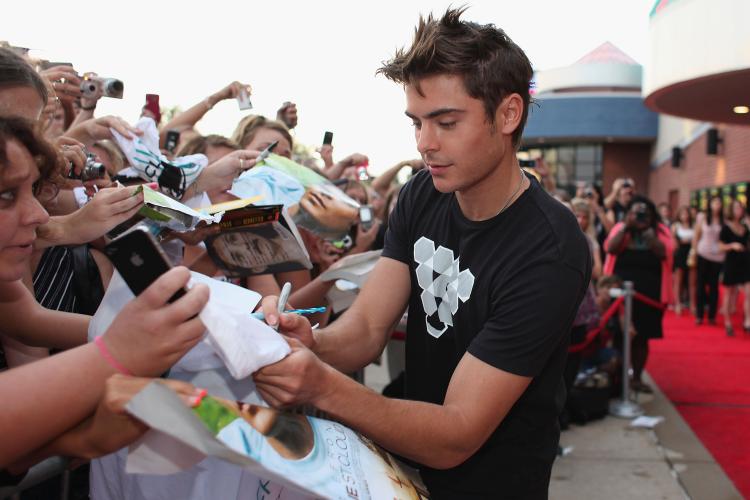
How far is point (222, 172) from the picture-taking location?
2857 millimetres

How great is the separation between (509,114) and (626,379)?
17.0 feet

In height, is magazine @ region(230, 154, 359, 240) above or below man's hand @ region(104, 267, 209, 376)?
above

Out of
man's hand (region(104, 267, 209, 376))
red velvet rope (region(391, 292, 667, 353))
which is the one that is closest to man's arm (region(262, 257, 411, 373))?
man's hand (region(104, 267, 209, 376))

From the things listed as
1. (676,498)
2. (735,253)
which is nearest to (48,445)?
(676,498)

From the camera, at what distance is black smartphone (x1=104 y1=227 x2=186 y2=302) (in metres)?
1.12

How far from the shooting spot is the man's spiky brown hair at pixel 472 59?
192 cm

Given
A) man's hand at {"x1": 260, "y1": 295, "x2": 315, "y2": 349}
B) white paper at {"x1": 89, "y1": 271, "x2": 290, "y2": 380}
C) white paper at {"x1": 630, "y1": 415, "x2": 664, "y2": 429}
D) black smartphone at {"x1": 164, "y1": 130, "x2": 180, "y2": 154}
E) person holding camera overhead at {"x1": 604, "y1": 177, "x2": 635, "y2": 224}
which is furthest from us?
person holding camera overhead at {"x1": 604, "y1": 177, "x2": 635, "y2": 224}

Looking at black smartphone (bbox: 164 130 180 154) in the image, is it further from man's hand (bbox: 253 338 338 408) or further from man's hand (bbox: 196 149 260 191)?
man's hand (bbox: 253 338 338 408)

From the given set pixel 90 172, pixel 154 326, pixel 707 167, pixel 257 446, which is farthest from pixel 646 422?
pixel 707 167

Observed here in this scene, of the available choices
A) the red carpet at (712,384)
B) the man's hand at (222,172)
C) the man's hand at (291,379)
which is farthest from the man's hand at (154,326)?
the red carpet at (712,384)

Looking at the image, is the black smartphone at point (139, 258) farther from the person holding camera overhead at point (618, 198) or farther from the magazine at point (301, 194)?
the person holding camera overhead at point (618, 198)

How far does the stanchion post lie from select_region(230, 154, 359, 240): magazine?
14.3 feet

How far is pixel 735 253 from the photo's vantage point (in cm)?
1100

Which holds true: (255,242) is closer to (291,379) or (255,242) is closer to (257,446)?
(291,379)
